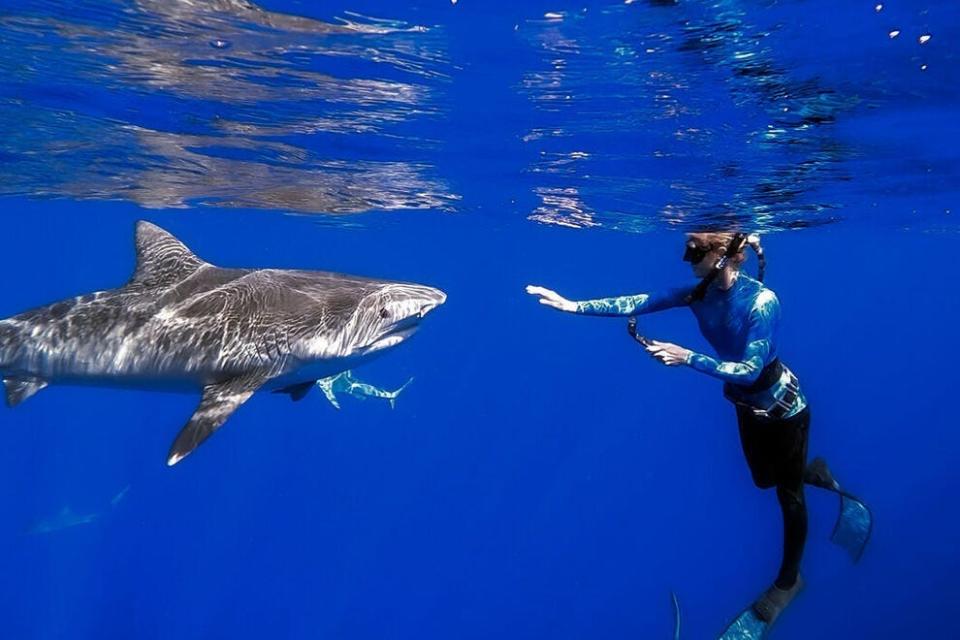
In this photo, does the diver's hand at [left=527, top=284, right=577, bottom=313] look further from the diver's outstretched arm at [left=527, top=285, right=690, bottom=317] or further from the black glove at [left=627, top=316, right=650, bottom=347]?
the black glove at [left=627, top=316, right=650, bottom=347]

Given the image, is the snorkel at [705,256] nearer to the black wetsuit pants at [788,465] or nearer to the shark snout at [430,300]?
the black wetsuit pants at [788,465]

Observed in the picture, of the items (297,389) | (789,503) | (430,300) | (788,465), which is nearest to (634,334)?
(430,300)

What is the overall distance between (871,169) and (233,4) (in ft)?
41.7

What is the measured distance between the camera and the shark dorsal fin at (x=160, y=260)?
8.20m

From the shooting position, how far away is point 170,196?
73.1ft

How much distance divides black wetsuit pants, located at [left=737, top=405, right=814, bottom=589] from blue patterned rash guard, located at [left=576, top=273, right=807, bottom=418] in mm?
174

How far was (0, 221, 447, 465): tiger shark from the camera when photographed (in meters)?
6.78

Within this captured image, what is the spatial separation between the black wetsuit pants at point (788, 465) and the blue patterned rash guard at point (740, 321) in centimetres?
17

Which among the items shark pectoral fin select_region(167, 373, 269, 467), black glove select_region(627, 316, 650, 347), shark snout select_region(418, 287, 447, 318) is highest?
black glove select_region(627, 316, 650, 347)

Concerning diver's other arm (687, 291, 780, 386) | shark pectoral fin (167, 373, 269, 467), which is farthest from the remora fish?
diver's other arm (687, 291, 780, 386)

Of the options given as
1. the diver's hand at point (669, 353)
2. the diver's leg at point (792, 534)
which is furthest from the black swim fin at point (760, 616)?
the diver's hand at point (669, 353)

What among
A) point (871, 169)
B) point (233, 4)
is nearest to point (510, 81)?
point (233, 4)

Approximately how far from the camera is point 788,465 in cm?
781

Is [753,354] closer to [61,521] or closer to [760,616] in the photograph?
[760,616]
